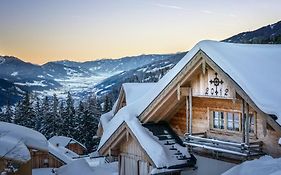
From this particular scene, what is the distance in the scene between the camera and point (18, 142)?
69.8 feet

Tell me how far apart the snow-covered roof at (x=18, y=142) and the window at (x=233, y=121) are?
37.0 feet

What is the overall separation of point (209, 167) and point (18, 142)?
39.2 ft

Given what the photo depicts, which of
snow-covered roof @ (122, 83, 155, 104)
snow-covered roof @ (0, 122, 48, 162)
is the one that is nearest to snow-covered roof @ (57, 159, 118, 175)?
snow-covered roof @ (0, 122, 48, 162)

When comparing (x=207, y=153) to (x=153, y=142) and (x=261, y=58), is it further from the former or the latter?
(x=261, y=58)

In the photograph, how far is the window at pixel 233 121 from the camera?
41.7 feet

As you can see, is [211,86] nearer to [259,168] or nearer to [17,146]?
[259,168]

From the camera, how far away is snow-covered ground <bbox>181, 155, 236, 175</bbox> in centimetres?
1275

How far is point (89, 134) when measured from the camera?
59.4m

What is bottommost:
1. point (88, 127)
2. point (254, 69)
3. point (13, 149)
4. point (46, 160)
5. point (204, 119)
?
point (46, 160)

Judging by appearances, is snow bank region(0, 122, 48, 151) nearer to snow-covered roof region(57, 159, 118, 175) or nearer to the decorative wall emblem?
snow-covered roof region(57, 159, 118, 175)

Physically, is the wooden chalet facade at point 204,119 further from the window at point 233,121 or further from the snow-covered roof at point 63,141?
the snow-covered roof at point 63,141

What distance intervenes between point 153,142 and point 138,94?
48.0 feet

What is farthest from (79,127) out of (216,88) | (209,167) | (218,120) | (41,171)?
(216,88)

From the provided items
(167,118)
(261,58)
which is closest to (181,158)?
A: (167,118)
